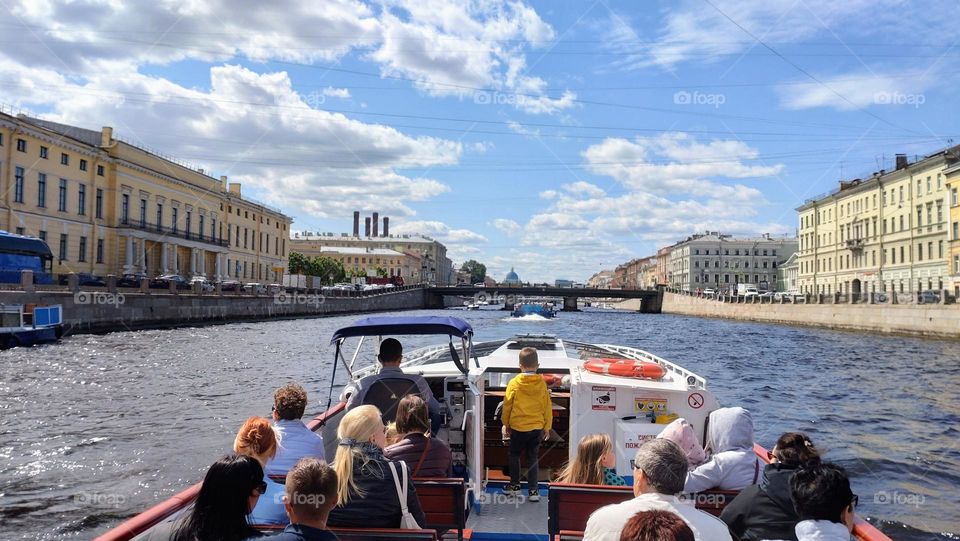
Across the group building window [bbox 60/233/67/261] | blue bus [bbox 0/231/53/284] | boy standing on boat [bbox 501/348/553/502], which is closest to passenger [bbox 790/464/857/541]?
boy standing on boat [bbox 501/348/553/502]

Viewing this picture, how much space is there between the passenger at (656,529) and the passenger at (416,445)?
3136 mm

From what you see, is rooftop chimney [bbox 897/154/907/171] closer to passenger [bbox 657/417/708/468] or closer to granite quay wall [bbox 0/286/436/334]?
granite quay wall [bbox 0/286/436/334]

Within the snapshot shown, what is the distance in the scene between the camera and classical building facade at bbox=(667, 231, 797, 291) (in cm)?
13412

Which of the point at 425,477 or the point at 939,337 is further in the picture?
the point at 939,337

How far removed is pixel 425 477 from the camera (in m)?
5.46

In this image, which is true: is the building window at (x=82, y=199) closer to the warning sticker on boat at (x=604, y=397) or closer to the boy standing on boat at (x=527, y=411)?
the warning sticker on boat at (x=604, y=397)

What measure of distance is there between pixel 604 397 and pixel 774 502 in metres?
4.02

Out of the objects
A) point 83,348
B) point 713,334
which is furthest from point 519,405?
point 713,334

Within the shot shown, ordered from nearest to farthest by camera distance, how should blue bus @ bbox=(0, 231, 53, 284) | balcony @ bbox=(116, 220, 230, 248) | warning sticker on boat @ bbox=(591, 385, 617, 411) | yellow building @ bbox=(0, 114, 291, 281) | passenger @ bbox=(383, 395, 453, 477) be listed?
1. passenger @ bbox=(383, 395, 453, 477)
2. warning sticker on boat @ bbox=(591, 385, 617, 411)
3. blue bus @ bbox=(0, 231, 53, 284)
4. yellow building @ bbox=(0, 114, 291, 281)
5. balcony @ bbox=(116, 220, 230, 248)

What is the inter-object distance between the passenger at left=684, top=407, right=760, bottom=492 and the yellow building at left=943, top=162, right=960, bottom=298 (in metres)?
58.0

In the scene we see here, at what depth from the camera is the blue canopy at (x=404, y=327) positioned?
789cm

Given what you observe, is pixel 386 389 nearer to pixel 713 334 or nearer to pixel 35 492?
pixel 35 492

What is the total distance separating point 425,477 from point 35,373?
21480mm

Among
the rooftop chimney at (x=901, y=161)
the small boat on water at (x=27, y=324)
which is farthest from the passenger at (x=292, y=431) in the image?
the rooftop chimney at (x=901, y=161)
